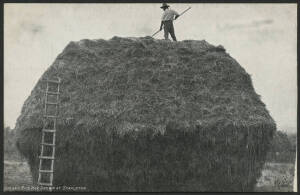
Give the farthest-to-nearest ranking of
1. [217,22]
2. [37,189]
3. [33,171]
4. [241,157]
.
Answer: [217,22], [33,171], [241,157], [37,189]

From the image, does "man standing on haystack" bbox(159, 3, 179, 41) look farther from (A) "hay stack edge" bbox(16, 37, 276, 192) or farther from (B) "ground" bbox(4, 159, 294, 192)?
(B) "ground" bbox(4, 159, 294, 192)

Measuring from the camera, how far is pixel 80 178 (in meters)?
14.0

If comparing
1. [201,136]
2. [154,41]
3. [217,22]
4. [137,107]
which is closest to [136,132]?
[137,107]

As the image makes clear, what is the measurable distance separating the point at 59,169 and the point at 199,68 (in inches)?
209

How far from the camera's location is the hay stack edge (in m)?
13.6

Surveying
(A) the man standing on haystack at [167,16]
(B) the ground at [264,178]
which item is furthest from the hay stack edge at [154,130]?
(A) the man standing on haystack at [167,16]

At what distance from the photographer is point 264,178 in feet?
67.3

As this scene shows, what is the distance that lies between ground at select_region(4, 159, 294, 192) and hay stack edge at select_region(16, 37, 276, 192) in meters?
1.76

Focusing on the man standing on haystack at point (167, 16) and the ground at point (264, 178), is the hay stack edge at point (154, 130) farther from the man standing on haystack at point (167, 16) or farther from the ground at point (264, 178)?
the man standing on haystack at point (167, 16)

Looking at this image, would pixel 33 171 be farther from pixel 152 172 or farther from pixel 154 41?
pixel 154 41

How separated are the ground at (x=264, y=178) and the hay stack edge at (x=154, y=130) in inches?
69.2

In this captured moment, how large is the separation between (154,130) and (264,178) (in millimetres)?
8925

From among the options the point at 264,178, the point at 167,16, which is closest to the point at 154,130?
the point at 167,16

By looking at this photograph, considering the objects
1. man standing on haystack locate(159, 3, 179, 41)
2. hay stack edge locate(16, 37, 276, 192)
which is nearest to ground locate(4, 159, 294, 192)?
hay stack edge locate(16, 37, 276, 192)
